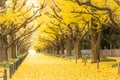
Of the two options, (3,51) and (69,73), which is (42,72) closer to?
(69,73)

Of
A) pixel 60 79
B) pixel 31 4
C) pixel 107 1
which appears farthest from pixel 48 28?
pixel 60 79

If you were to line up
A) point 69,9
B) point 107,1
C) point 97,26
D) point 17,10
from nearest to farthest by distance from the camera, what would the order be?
point 107,1 < point 69,9 < point 17,10 < point 97,26

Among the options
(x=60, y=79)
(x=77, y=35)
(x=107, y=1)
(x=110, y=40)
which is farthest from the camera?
(x=110, y=40)

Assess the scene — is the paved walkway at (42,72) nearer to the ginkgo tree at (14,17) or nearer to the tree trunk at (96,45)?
the ginkgo tree at (14,17)

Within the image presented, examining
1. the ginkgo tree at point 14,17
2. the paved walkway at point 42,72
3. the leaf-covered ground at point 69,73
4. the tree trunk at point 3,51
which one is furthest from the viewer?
the tree trunk at point 3,51

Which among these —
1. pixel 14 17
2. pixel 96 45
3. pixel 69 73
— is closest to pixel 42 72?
pixel 69 73

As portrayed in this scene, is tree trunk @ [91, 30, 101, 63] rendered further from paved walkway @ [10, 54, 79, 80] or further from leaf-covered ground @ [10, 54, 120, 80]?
leaf-covered ground @ [10, 54, 120, 80]

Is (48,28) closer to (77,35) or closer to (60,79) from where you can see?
(77,35)

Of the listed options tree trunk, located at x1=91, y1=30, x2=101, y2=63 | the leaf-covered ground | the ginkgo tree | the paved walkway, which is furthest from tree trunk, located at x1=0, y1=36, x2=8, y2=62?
tree trunk, located at x1=91, y1=30, x2=101, y2=63

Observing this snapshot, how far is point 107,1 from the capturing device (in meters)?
25.2

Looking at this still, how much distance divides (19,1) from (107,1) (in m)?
11.7

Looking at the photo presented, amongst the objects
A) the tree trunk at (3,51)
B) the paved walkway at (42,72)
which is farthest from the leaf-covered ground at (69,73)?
the tree trunk at (3,51)

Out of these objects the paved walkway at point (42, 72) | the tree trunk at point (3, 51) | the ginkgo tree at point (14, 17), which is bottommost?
the paved walkway at point (42, 72)

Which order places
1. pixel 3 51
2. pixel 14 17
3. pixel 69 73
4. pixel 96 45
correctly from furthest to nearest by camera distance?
pixel 96 45 → pixel 3 51 → pixel 14 17 → pixel 69 73
